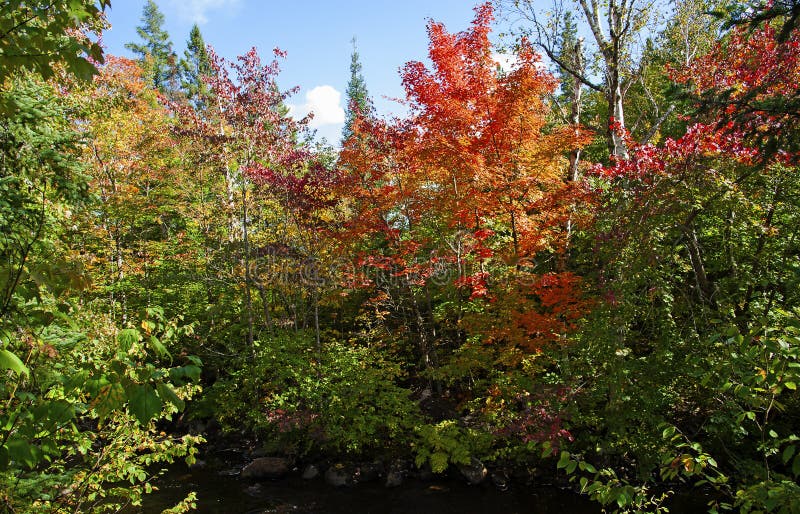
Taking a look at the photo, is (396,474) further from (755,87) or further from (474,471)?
(755,87)

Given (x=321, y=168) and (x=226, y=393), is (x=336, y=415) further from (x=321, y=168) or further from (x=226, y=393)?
(x=321, y=168)

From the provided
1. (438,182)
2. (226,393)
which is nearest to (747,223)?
(438,182)

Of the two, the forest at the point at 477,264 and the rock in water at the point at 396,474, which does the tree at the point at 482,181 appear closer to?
the forest at the point at 477,264

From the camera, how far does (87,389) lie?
1689 mm

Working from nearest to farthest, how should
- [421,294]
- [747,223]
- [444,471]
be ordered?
[747,223] < [444,471] < [421,294]

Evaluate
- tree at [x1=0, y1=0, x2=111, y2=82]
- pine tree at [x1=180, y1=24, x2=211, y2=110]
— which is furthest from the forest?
pine tree at [x1=180, y1=24, x2=211, y2=110]

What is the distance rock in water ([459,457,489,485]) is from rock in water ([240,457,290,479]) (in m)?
3.84

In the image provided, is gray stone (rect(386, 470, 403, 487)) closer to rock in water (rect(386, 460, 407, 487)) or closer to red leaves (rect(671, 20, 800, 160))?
rock in water (rect(386, 460, 407, 487))

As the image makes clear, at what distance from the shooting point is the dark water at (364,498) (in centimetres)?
821

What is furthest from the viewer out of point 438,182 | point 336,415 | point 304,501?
point 438,182

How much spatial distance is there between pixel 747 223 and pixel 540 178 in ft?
11.6

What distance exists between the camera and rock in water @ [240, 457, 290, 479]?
397 inches

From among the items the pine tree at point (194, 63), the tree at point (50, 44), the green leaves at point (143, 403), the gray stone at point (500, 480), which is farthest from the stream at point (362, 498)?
A: the pine tree at point (194, 63)

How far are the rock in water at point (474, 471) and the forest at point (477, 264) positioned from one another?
0.26 feet
